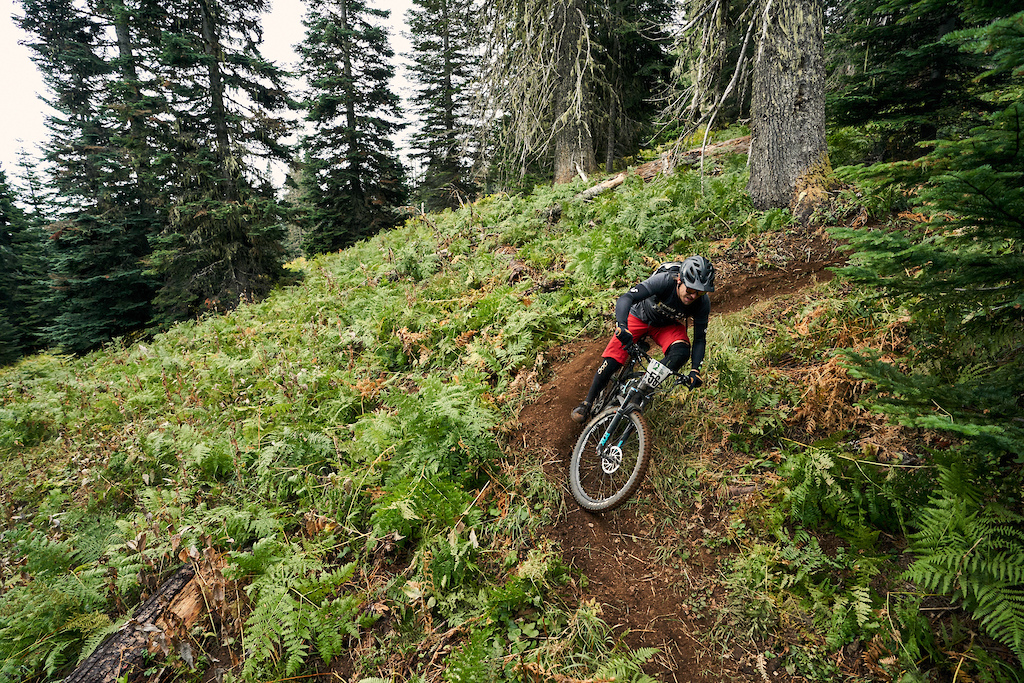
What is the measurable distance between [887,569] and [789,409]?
1.65 m

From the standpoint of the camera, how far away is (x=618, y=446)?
14.7 ft

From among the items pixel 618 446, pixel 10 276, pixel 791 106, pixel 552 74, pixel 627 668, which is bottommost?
pixel 627 668

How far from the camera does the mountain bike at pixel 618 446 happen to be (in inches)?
166

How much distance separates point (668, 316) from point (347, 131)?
782 inches

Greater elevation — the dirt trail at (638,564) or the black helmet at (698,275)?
the black helmet at (698,275)

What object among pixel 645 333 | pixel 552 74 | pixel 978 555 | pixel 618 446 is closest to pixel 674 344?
pixel 645 333

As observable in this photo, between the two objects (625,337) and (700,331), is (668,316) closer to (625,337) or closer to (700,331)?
(700,331)

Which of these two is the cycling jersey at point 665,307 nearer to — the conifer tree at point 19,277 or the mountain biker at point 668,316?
the mountain biker at point 668,316

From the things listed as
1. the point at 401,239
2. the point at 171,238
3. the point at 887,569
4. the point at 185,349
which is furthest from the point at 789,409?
the point at 171,238

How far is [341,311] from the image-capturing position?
909 centimetres

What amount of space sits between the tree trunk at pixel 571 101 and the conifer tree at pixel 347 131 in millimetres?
9869

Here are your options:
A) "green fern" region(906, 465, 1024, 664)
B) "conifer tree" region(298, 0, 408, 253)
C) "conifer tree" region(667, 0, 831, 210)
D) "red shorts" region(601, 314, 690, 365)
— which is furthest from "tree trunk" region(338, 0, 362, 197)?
"green fern" region(906, 465, 1024, 664)

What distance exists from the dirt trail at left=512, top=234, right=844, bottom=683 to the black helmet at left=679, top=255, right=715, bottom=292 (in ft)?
5.56

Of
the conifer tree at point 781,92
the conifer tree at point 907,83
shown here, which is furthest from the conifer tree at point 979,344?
the conifer tree at point 907,83
